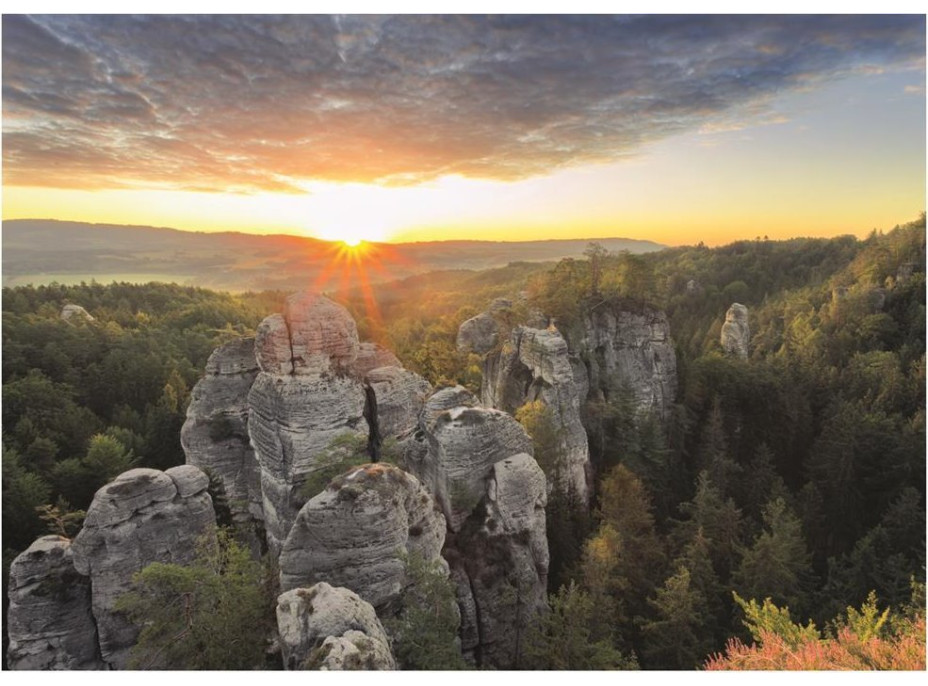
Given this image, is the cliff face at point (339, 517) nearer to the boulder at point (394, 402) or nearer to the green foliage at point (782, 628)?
the boulder at point (394, 402)

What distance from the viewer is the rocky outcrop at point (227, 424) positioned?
15398 millimetres

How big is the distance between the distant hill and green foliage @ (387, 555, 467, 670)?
8.11m

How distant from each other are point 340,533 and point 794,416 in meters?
19.6

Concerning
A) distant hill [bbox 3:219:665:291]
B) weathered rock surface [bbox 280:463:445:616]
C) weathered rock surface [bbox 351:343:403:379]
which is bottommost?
weathered rock surface [bbox 280:463:445:616]

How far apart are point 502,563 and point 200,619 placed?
19.2ft

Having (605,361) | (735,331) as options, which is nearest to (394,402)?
(605,361)

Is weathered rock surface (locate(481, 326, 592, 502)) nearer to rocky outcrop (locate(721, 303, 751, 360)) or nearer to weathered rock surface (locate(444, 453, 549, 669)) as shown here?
weathered rock surface (locate(444, 453, 549, 669))

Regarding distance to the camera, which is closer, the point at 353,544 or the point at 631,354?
the point at 353,544

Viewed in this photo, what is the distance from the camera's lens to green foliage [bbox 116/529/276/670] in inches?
283

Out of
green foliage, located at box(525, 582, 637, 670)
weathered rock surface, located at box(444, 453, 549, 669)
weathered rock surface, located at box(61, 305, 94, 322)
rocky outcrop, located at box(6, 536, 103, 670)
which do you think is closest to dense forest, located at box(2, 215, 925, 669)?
green foliage, located at box(525, 582, 637, 670)

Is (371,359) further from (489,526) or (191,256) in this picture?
(191,256)

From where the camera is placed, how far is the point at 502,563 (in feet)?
34.9

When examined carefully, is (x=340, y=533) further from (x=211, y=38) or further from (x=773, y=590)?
(x=773, y=590)
